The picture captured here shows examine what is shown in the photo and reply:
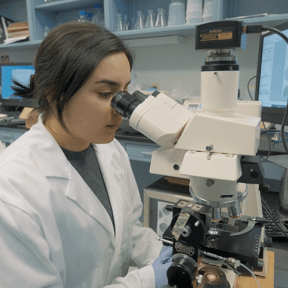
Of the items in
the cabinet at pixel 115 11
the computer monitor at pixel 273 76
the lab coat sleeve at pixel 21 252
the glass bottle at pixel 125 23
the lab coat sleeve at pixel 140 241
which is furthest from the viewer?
the glass bottle at pixel 125 23

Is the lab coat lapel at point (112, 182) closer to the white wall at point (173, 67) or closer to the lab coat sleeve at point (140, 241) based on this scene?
the lab coat sleeve at point (140, 241)

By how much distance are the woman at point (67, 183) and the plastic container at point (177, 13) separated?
1.38 meters

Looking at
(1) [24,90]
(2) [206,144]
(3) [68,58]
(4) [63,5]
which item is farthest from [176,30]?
(2) [206,144]

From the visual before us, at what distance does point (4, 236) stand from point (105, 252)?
0.34 metres

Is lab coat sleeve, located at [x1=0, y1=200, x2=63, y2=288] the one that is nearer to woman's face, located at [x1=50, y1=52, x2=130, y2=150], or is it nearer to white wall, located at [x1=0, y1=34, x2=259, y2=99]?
woman's face, located at [x1=50, y1=52, x2=130, y2=150]

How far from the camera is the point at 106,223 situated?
863 millimetres

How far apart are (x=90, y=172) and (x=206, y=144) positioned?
0.54 metres

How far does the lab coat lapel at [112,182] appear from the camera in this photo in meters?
0.92

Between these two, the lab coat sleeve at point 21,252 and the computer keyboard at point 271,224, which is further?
the computer keyboard at point 271,224

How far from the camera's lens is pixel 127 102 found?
0.63 m

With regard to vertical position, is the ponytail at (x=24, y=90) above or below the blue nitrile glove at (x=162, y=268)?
above

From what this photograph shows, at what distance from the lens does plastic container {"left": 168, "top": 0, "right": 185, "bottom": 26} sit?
6.73ft

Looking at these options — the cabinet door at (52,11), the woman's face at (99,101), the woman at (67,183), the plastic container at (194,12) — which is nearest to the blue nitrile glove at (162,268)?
the woman at (67,183)

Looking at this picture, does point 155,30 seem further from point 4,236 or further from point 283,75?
point 4,236
